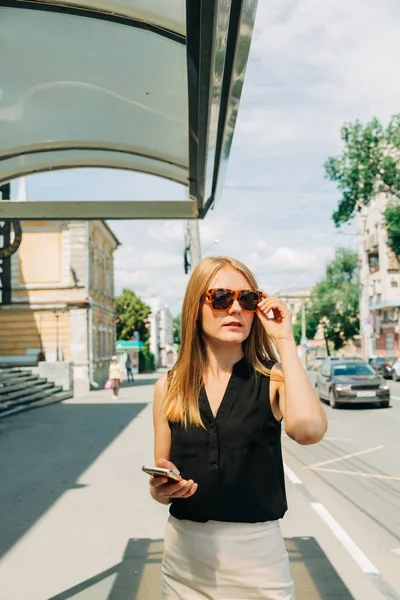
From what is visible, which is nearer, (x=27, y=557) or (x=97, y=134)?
(x=97, y=134)

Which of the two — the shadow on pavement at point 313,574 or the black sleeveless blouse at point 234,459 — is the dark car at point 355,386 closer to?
the shadow on pavement at point 313,574

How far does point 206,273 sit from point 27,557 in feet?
13.4

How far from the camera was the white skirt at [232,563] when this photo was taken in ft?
6.89

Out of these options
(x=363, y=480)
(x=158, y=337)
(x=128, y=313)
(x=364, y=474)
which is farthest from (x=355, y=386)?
(x=158, y=337)

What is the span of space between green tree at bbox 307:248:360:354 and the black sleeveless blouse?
265 feet

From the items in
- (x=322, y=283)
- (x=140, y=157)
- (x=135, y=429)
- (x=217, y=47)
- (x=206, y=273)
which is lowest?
(x=135, y=429)

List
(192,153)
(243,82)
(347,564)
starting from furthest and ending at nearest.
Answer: (347,564) → (192,153) → (243,82)

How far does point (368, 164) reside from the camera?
34.7m

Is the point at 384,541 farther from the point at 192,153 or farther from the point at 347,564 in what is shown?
the point at 192,153

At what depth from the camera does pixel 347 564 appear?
16.7ft

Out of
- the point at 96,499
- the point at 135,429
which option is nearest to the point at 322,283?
the point at 135,429

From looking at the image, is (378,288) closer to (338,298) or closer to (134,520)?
(338,298)

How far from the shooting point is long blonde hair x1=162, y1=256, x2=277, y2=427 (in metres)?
2.31

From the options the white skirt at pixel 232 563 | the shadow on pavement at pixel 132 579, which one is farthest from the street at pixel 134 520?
the white skirt at pixel 232 563
